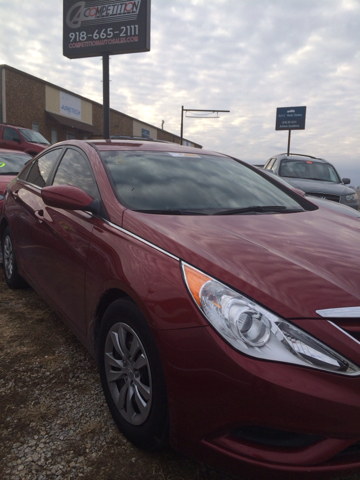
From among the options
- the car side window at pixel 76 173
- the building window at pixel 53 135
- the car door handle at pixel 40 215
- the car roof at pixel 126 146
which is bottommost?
the car door handle at pixel 40 215

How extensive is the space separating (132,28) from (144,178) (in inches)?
622

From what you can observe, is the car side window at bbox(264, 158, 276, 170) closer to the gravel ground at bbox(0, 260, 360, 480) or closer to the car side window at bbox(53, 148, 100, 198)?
the car side window at bbox(53, 148, 100, 198)

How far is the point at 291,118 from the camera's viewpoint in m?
50.3

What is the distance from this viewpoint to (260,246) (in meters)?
1.84

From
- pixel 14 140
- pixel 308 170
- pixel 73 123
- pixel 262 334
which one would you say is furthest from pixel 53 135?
pixel 262 334

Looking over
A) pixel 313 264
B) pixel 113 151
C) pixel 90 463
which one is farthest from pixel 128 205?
pixel 90 463

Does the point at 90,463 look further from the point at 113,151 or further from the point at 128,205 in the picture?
the point at 113,151

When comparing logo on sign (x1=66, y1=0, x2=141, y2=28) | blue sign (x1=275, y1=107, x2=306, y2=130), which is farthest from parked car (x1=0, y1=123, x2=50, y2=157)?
blue sign (x1=275, y1=107, x2=306, y2=130)

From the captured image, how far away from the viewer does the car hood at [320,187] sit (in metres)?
8.90

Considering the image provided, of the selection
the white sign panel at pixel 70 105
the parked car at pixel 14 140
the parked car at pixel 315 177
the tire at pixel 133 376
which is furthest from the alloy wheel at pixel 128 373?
the white sign panel at pixel 70 105

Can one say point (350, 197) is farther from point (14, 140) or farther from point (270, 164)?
point (14, 140)

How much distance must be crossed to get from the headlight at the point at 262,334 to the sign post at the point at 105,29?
15730 mm

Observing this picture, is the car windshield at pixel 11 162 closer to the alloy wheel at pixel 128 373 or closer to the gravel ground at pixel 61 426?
the gravel ground at pixel 61 426

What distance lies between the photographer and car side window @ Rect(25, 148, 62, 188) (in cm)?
337
